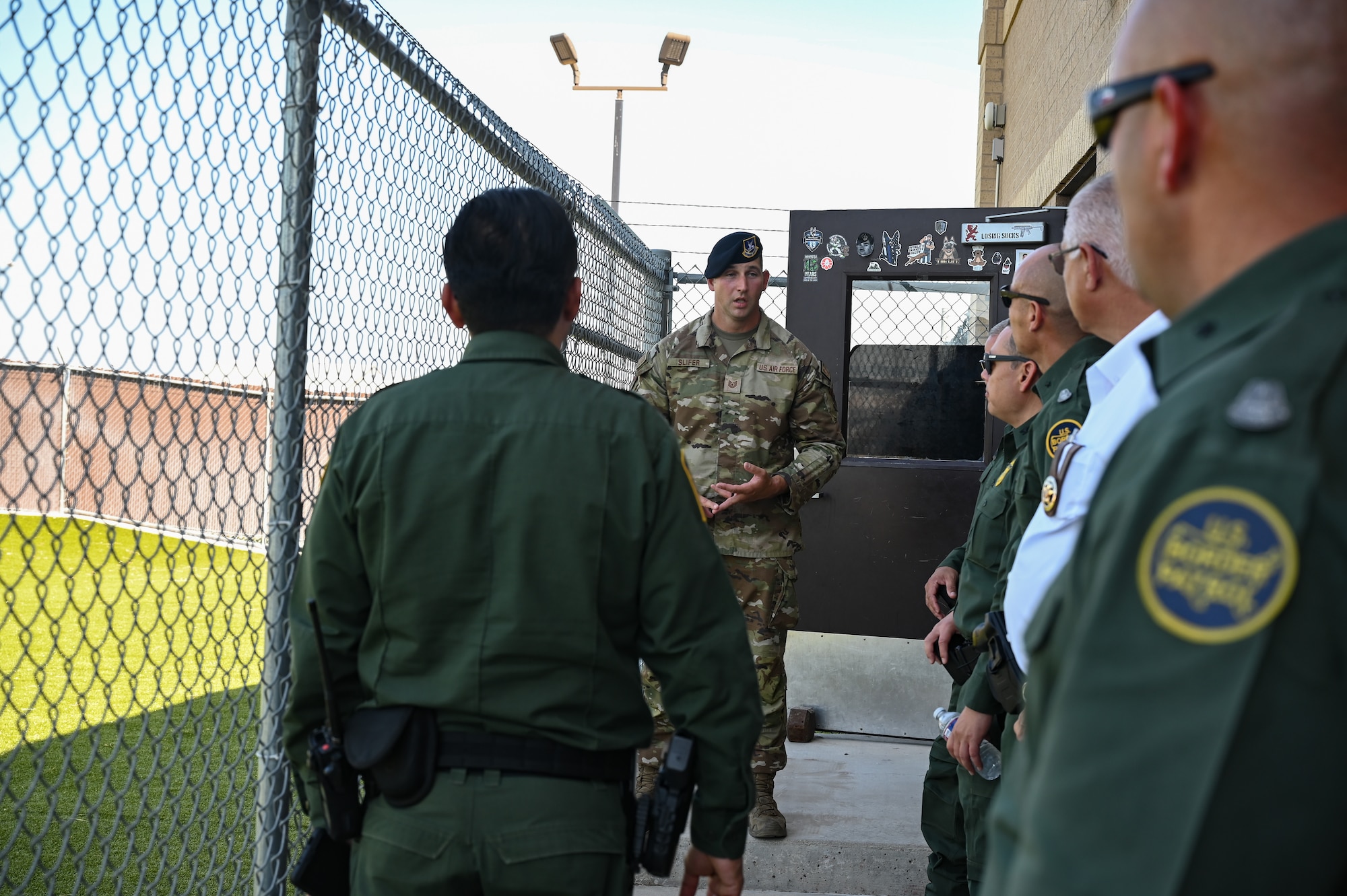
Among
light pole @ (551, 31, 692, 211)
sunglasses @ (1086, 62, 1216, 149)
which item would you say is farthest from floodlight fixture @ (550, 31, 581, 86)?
sunglasses @ (1086, 62, 1216, 149)

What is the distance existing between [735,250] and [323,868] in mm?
2732

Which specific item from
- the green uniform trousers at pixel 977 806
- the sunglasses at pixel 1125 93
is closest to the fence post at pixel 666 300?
the green uniform trousers at pixel 977 806

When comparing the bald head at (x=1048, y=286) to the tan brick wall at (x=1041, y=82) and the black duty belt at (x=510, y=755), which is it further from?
the tan brick wall at (x=1041, y=82)

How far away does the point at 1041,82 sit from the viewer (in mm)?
7539

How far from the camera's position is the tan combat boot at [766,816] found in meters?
3.72

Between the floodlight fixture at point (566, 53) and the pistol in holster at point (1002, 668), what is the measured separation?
26.9ft

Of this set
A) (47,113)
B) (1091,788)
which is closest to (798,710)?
(47,113)

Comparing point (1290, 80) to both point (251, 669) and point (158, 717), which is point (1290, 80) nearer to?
point (158, 717)

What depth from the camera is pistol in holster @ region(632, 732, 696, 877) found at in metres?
1.65

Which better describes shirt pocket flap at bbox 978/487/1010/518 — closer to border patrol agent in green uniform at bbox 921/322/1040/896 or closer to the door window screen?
border patrol agent in green uniform at bbox 921/322/1040/896

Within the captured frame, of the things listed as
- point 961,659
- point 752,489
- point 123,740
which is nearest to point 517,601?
point 961,659

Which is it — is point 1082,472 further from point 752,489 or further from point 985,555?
point 752,489

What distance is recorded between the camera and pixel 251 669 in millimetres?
6789

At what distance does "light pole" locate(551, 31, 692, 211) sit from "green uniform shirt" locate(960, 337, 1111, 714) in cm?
737
